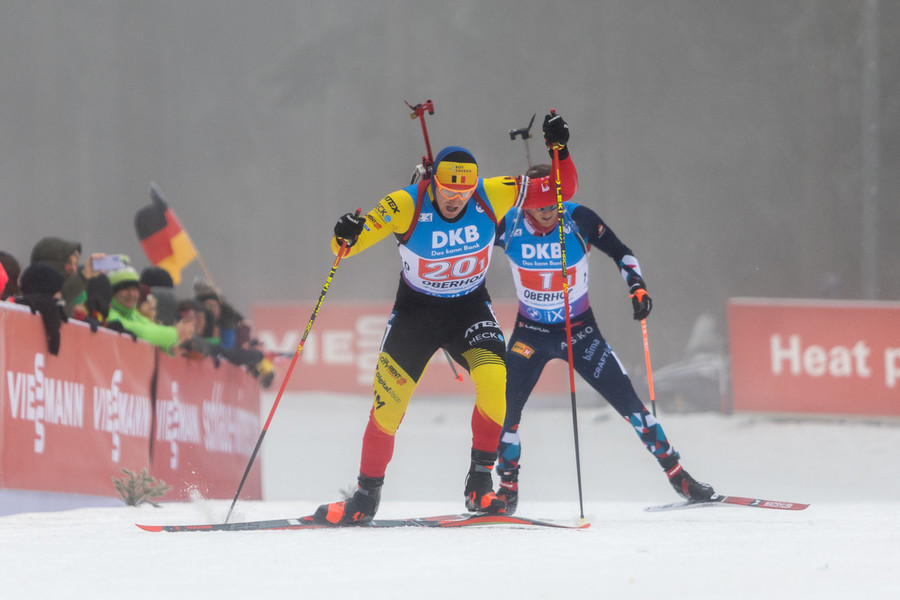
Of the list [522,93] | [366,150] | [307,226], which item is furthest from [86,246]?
[522,93]

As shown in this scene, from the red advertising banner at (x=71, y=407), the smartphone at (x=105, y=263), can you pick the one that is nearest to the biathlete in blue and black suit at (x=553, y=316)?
the red advertising banner at (x=71, y=407)

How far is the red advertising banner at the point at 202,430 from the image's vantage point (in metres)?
7.38

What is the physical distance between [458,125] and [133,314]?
756 inches

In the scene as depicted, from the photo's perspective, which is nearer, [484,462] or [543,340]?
[484,462]

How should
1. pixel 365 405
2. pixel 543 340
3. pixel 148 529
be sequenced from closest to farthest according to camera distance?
pixel 148 529, pixel 543 340, pixel 365 405

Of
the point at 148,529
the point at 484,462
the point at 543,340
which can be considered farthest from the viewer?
the point at 543,340

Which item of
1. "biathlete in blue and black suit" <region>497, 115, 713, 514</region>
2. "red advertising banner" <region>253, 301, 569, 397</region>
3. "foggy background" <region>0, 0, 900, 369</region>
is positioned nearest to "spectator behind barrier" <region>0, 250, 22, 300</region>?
"biathlete in blue and black suit" <region>497, 115, 713, 514</region>

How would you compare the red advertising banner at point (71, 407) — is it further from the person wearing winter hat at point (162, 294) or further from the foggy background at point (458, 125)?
the foggy background at point (458, 125)

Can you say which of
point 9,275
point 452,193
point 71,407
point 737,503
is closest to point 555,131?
point 452,193

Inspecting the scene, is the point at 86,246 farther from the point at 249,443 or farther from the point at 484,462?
the point at 484,462

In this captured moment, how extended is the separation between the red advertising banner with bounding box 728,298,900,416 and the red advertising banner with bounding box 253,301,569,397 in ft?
10.9

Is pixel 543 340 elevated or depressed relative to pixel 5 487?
elevated

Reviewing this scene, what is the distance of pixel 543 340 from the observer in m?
5.77

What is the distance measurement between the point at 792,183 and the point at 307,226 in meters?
10.7
